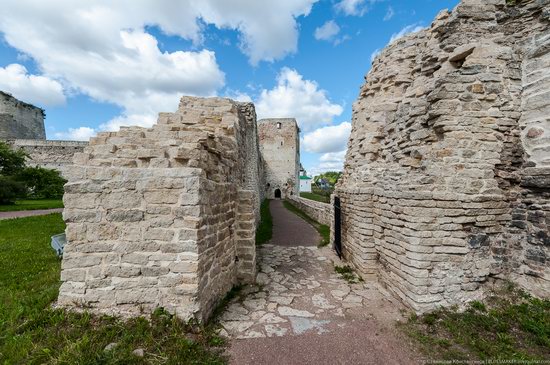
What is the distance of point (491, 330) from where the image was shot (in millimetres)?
3279

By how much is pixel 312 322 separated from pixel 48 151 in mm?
33268

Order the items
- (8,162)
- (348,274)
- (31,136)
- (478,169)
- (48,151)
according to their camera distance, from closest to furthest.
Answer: (478,169)
(348,274)
(8,162)
(48,151)
(31,136)

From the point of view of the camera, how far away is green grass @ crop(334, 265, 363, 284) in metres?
5.38

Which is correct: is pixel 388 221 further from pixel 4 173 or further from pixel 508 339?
pixel 4 173

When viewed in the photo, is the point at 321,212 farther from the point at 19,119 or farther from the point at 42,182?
the point at 19,119

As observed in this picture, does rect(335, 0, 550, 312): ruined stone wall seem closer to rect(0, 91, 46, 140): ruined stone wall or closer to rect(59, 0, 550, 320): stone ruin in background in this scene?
rect(59, 0, 550, 320): stone ruin in background

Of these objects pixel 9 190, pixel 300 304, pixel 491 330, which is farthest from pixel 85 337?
pixel 9 190

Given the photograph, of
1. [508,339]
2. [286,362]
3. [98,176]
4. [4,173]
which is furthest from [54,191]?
[508,339]

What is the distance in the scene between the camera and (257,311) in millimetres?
4035

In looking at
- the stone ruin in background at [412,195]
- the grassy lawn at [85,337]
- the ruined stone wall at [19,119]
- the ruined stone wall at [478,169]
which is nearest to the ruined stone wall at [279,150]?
the ruined stone wall at [19,119]

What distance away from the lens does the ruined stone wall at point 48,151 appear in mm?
25077

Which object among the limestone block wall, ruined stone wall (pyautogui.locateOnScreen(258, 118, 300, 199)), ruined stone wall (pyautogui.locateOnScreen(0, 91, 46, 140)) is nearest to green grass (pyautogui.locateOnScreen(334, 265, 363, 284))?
the limestone block wall

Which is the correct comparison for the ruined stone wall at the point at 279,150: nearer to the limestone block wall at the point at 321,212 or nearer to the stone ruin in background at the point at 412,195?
the limestone block wall at the point at 321,212

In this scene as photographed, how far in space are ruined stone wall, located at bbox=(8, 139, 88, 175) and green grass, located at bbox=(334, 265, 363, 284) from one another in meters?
28.8
